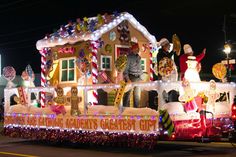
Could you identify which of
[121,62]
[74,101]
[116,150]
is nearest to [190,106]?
[121,62]

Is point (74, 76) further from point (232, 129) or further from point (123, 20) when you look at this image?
point (232, 129)

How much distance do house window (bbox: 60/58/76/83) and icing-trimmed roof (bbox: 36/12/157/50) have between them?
68cm

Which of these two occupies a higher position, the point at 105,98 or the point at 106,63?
the point at 106,63

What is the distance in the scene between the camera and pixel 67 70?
1569 cm

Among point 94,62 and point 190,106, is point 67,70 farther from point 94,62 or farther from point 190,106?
point 190,106

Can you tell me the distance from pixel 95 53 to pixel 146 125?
14.1 feet

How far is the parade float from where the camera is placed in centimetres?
1105

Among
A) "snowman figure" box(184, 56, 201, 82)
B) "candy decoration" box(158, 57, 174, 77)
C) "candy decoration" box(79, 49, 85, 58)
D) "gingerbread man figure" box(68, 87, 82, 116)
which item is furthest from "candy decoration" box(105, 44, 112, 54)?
"snowman figure" box(184, 56, 201, 82)

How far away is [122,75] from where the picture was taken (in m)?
13.7

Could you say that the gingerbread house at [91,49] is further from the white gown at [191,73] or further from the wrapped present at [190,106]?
the wrapped present at [190,106]

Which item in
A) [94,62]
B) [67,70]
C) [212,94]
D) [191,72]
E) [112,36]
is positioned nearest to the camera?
[191,72]

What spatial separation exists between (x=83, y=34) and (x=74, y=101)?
2911 millimetres

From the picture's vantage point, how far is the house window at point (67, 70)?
15508mm

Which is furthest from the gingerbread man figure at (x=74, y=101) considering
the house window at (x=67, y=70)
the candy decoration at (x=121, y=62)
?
the house window at (x=67, y=70)
